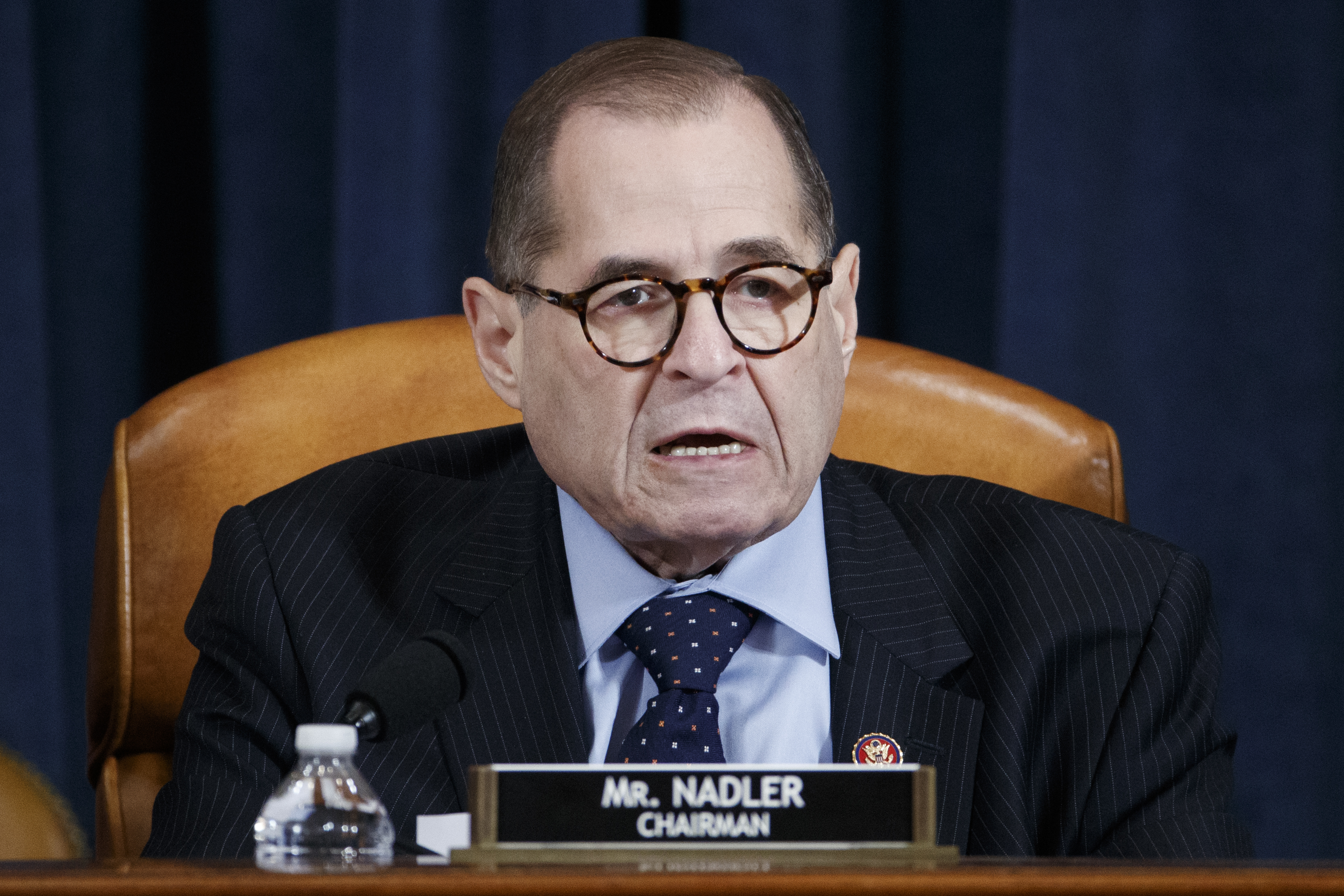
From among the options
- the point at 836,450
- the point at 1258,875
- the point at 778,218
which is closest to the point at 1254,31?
the point at 836,450

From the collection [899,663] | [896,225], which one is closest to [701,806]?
[899,663]

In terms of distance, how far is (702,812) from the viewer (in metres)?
0.79

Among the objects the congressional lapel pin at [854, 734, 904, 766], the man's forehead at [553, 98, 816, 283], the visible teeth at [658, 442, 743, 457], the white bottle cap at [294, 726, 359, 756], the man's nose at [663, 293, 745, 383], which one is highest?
the man's forehead at [553, 98, 816, 283]

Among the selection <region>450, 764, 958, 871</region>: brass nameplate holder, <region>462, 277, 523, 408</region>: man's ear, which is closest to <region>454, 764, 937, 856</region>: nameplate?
<region>450, 764, 958, 871</region>: brass nameplate holder

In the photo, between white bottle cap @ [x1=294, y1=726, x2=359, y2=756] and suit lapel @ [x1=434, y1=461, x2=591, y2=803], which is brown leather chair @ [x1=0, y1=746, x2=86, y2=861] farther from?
white bottle cap @ [x1=294, y1=726, x2=359, y2=756]

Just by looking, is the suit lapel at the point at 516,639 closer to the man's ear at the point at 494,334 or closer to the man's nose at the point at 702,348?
the man's ear at the point at 494,334

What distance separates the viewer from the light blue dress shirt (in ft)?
4.39

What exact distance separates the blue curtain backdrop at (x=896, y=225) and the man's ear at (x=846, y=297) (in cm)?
68

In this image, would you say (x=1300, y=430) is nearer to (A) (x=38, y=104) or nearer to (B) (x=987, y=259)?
(B) (x=987, y=259)

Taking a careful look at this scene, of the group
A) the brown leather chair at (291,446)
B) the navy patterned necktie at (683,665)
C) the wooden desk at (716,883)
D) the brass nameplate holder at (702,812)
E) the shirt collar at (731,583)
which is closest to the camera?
the wooden desk at (716,883)

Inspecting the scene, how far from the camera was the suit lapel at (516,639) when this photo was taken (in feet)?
4.38

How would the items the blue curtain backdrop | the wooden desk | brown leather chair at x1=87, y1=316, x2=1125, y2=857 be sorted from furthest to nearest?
the blue curtain backdrop < brown leather chair at x1=87, y1=316, x2=1125, y2=857 < the wooden desk

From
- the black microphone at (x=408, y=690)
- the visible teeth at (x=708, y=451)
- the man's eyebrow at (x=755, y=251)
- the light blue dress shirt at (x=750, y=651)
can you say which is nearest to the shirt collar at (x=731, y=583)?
the light blue dress shirt at (x=750, y=651)

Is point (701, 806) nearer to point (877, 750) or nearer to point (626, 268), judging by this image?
point (877, 750)
